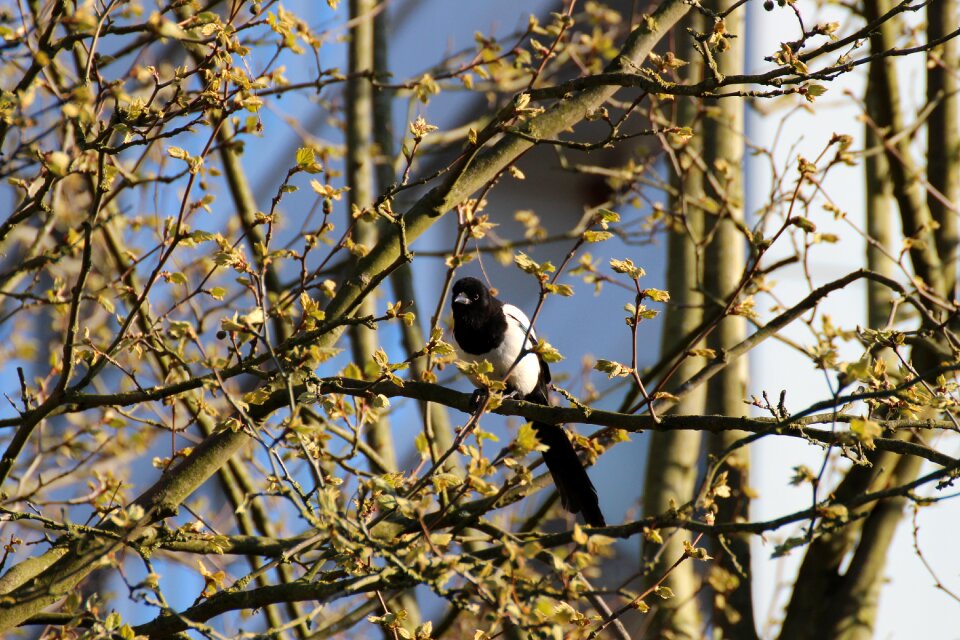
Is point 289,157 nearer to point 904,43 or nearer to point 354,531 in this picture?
point 904,43

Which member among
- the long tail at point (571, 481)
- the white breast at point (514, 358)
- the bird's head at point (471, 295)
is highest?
the bird's head at point (471, 295)

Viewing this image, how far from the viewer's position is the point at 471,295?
173 inches

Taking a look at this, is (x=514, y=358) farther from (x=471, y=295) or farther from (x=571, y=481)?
(x=571, y=481)

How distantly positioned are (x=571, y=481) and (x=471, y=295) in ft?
3.40

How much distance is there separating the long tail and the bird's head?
2.48ft

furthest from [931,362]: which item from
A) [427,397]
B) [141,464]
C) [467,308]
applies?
[141,464]

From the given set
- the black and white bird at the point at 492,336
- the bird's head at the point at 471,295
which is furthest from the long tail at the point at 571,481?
the bird's head at the point at 471,295

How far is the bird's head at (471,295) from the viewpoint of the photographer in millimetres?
4387

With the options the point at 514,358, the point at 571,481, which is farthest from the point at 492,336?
the point at 571,481

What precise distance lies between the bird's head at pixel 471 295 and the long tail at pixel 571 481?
76 cm

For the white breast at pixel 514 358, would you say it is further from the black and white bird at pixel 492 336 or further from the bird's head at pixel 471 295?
the bird's head at pixel 471 295

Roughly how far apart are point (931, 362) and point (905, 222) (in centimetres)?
70

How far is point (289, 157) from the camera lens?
42.1 ft

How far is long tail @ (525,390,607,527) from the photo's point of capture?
12.4ft
